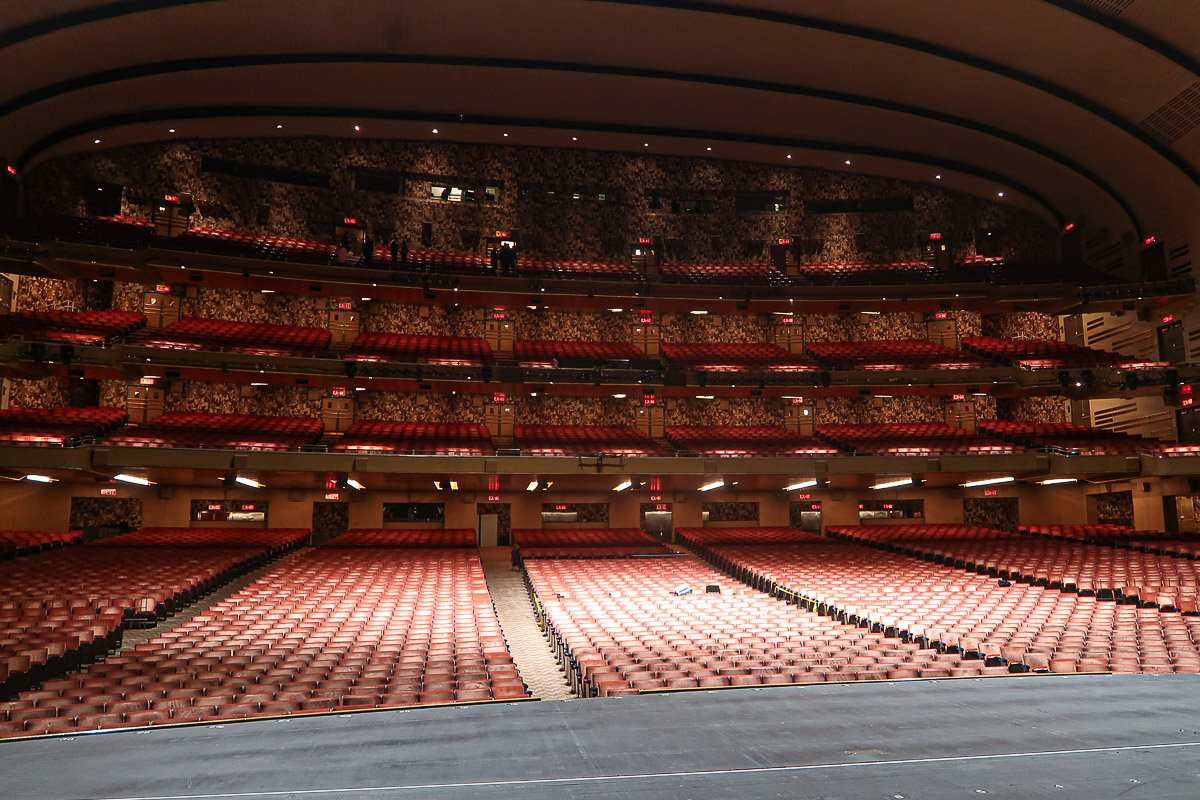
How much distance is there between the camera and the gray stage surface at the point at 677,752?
7.27 ft

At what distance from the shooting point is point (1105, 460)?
1875cm

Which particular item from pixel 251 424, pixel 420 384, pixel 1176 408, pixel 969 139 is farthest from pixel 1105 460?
pixel 251 424

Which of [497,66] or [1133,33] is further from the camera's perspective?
[497,66]

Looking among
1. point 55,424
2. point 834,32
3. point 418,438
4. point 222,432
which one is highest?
point 834,32

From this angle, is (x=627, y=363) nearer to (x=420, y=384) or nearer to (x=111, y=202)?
(x=420, y=384)

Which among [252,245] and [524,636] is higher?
[252,245]

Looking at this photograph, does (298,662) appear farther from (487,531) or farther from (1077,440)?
(1077,440)

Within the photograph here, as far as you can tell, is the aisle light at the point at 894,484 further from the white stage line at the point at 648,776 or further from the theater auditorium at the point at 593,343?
the white stage line at the point at 648,776

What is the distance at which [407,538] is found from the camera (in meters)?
19.5

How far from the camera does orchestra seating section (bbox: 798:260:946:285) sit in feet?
75.8

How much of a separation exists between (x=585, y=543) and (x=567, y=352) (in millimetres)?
6452

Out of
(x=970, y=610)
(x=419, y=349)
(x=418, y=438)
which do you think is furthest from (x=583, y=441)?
(x=970, y=610)

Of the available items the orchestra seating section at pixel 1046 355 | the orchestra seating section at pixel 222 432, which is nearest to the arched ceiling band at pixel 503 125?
the orchestra seating section at pixel 1046 355

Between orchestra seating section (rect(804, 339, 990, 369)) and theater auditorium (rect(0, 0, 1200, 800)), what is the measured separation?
0.75 ft
